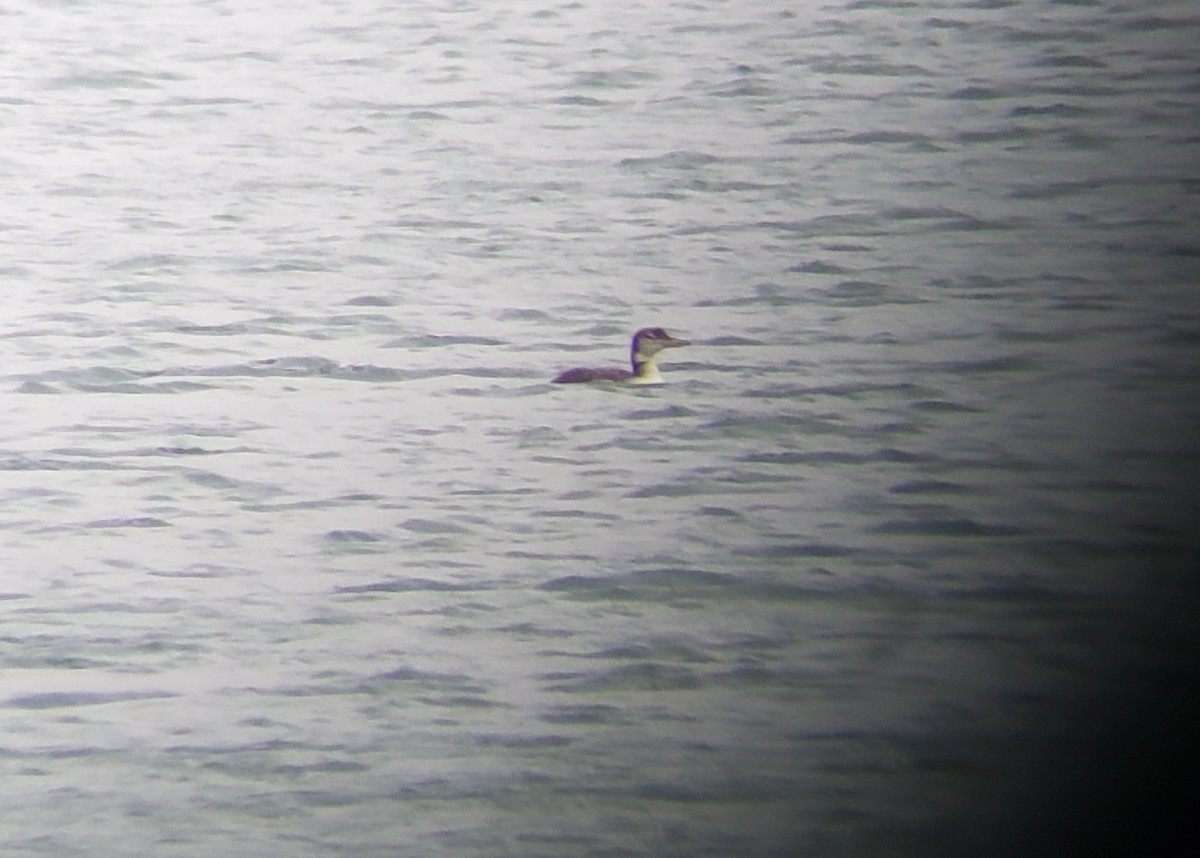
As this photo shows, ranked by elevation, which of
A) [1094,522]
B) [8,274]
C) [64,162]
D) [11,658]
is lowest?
[11,658]

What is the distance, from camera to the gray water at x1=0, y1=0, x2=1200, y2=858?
1379 millimetres

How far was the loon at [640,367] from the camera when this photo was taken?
193cm

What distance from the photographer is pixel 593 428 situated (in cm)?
191

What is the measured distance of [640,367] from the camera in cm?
198

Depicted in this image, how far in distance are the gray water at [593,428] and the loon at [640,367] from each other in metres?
0.02

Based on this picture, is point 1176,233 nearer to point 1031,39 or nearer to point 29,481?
point 1031,39

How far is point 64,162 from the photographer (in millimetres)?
2113

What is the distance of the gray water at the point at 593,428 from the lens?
1.38 metres

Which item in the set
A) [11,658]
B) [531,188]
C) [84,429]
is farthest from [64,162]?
[11,658]

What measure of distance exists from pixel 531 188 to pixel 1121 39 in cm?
73

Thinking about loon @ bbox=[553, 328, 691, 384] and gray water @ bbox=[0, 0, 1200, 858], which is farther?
loon @ bbox=[553, 328, 691, 384]

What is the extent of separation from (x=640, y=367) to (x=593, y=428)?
12 cm

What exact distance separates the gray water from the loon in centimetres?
2

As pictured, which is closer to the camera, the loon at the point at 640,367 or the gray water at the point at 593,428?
the gray water at the point at 593,428
